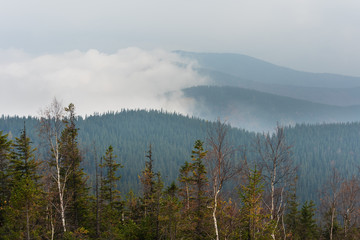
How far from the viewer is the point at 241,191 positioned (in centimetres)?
2145

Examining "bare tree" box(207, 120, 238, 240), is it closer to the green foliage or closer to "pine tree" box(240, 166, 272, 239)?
"pine tree" box(240, 166, 272, 239)

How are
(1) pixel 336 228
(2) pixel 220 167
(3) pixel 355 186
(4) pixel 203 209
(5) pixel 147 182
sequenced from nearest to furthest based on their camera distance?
(2) pixel 220 167 → (4) pixel 203 209 → (3) pixel 355 186 → (5) pixel 147 182 → (1) pixel 336 228

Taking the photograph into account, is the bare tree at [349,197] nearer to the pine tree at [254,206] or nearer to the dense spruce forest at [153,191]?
the dense spruce forest at [153,191]

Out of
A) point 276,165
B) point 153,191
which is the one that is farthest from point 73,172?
point 276,165

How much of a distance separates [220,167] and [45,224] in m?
17.5

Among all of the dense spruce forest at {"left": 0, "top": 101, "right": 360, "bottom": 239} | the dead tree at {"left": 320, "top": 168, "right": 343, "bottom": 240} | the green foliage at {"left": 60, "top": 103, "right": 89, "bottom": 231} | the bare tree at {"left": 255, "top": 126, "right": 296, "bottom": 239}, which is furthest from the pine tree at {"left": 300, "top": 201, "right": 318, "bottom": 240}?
the green foliage at {"left": 60, "top": 103, "right": 89, "bottom": 231}

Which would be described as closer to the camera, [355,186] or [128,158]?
[355,186]

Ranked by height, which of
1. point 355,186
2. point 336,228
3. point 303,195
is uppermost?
point 355,186

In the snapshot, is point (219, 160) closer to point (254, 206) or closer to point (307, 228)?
point (254, 206)

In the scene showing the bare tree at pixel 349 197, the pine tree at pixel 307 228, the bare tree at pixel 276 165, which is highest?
the bare tree at pixel 276 165

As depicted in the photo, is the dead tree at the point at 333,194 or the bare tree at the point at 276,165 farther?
the dead tree at the point at 333,194

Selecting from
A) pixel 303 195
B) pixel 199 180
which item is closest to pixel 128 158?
pixel 303 195

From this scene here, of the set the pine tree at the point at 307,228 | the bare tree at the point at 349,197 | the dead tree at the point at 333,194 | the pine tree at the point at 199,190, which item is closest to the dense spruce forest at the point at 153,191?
the pine tree at the point at 199,190

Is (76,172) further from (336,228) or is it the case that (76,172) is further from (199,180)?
(336,228)
